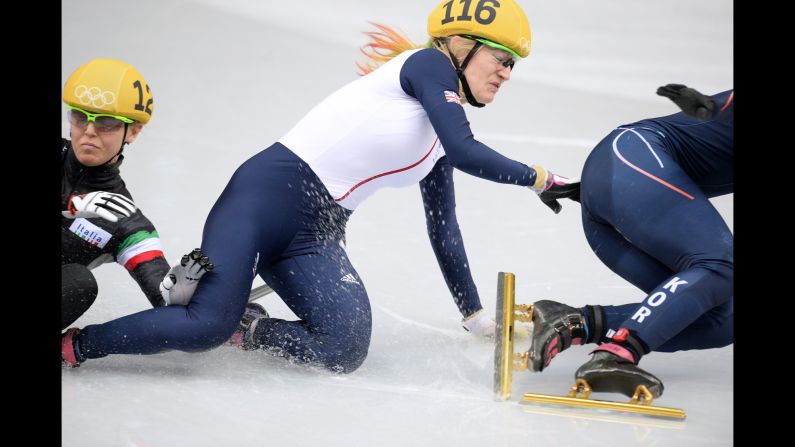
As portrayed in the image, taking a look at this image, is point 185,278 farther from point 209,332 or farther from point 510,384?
point 510,384

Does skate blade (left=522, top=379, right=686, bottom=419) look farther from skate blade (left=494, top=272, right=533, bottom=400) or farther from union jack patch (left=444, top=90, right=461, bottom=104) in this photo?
union jack patch (left=444, top=90, right=461, bottom=104)

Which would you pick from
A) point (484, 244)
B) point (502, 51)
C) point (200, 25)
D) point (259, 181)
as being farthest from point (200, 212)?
point (200, 25)

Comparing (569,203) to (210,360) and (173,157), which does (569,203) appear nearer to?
(173,157)

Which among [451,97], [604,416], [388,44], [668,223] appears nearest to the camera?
[604,416]

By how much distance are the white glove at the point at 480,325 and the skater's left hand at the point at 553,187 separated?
1.91ft

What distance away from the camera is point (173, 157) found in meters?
6.16

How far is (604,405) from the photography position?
2.87m

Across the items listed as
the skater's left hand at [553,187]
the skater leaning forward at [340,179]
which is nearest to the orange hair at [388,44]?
the skater leaning forward at [340,179]

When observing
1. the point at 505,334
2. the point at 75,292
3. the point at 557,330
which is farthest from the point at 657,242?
the point at 75,292

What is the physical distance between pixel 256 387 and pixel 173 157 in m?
3.31

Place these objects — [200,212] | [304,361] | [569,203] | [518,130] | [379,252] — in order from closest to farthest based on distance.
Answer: [304,361] → [379,252] → [200,212] → [569,203] → [518,130]

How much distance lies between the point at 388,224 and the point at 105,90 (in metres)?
2.09

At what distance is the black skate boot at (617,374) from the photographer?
9.53ft

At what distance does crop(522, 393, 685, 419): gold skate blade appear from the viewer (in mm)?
2816
